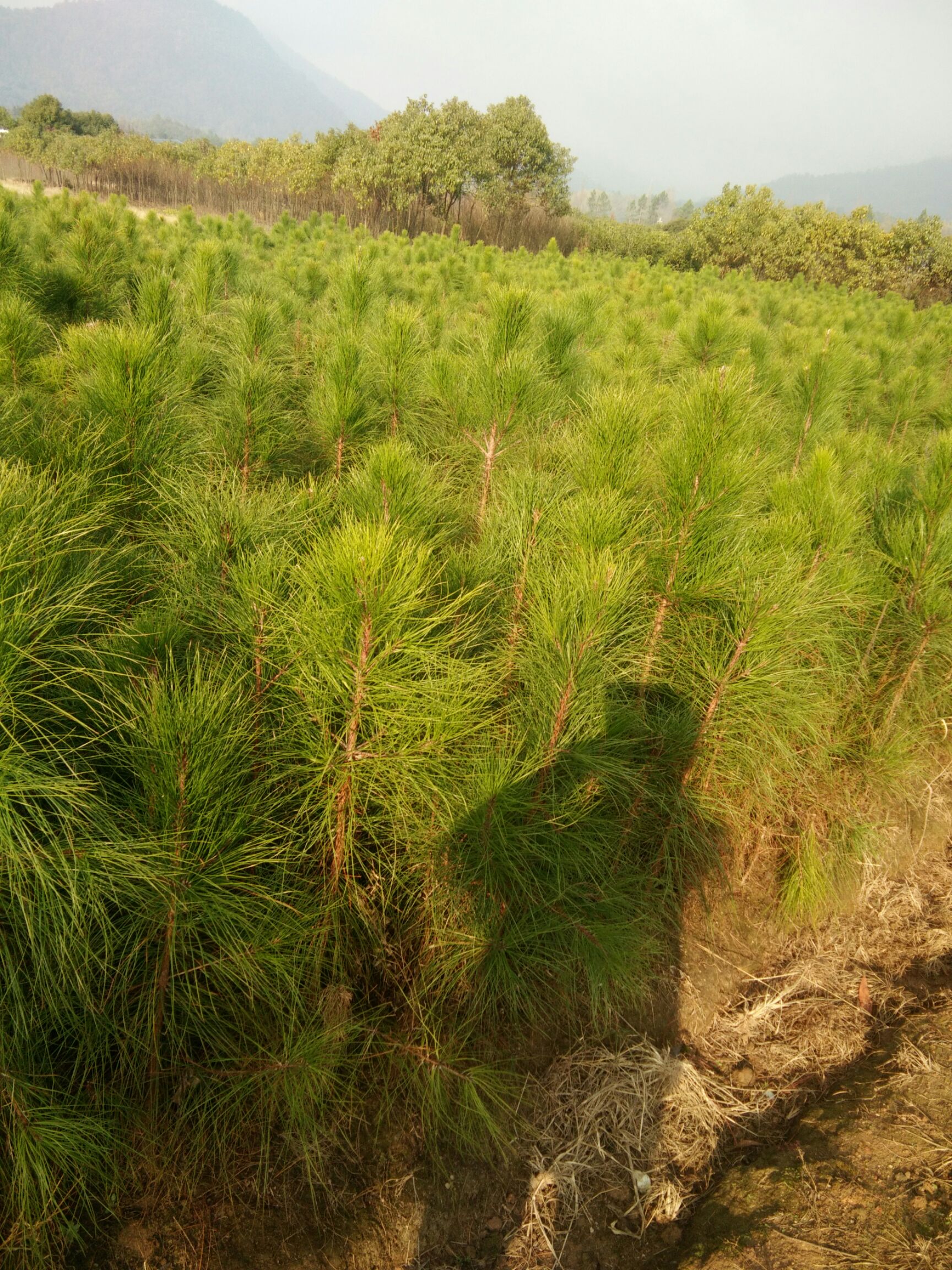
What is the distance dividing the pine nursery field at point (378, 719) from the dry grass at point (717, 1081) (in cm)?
17

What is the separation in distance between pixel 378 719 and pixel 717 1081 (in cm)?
161

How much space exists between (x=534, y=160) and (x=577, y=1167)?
40323 millimetres

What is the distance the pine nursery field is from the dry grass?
17 cm

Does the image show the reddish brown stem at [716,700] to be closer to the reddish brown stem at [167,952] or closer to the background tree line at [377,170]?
the reddish brown stem at [167,952]

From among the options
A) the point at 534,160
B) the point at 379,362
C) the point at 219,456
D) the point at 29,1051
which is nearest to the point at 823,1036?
the point at 29,1051

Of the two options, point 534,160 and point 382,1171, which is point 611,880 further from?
point 534,160

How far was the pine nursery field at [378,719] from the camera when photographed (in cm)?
125

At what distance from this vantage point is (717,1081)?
2037 mm

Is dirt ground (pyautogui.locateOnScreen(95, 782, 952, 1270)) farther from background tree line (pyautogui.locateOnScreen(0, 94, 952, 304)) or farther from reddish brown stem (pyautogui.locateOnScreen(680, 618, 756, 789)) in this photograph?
background tree line (pyautogui.locateOnScreen(0, 94, 952, 304))

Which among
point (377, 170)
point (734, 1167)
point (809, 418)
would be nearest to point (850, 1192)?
point (734, 1167)

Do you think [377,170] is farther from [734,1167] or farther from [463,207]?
[734,1167]

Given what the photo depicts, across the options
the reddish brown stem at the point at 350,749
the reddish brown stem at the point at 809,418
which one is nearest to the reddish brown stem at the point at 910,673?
the reddish brown stem at the point at 809,418

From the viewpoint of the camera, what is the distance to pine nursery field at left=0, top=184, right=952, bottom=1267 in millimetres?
1247

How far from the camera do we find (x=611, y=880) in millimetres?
1808
